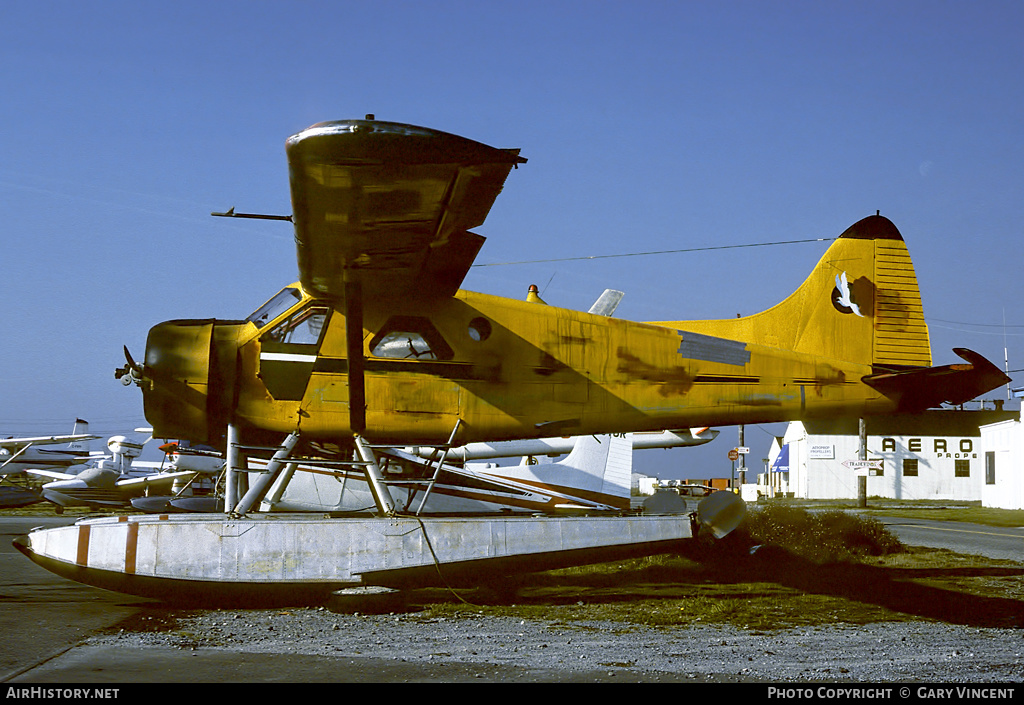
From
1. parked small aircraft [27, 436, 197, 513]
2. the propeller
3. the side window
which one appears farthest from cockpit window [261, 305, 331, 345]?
A: parked small aircraft [27, 436, 197, 513]

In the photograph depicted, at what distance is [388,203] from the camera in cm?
615

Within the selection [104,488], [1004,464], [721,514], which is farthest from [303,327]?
[1004,464]

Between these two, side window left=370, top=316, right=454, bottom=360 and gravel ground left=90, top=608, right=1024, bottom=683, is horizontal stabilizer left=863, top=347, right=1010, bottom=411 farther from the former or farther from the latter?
side window left=370, top=316, right=454, bottom=360

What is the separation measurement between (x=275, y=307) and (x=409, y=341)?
1.33m

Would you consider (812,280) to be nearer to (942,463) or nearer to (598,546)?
(598,546)

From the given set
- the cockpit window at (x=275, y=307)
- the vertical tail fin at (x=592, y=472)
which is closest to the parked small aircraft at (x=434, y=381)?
the cockpit window at (x=275, y=307)

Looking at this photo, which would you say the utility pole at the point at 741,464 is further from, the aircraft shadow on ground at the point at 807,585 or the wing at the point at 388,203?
the wing at the point at 388,203

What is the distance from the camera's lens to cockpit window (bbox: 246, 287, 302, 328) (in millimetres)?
8188

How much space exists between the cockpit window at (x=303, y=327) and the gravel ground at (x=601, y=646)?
2511mm

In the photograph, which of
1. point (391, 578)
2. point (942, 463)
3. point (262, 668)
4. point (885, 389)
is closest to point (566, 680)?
point (262, 668)

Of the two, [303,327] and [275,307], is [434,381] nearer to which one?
[303,327]

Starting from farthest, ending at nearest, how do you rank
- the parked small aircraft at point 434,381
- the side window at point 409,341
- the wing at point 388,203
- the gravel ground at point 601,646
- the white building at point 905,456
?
1. the white building at point 905,456
2. the side window at point 409,341
3. the parked small aircraft at point 434,381
4. the wing at point 388,203
5. the gravel ground at point 601,646

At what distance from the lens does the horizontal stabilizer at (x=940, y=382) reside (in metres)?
8.34

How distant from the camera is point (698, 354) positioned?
863 cm
